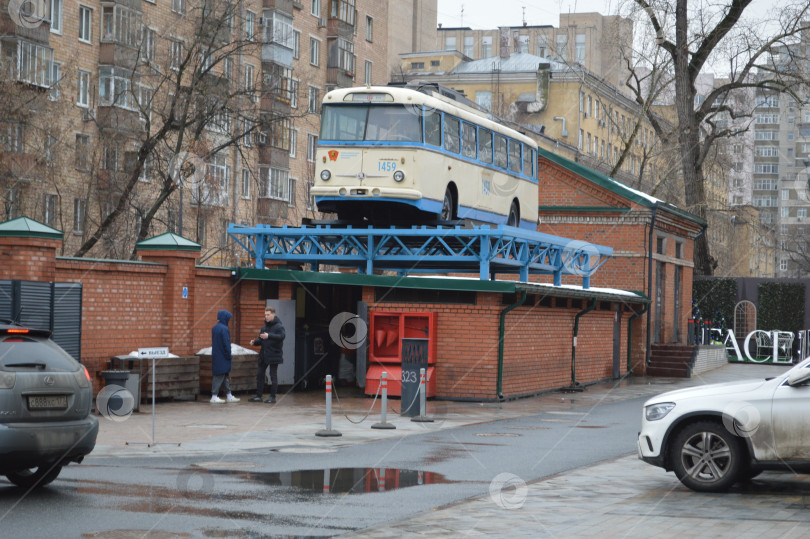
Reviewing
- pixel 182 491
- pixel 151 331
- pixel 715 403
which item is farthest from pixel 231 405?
pixel 715 403

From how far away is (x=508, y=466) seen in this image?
14.0 metres

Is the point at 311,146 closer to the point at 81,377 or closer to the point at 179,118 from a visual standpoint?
the point at 179,118

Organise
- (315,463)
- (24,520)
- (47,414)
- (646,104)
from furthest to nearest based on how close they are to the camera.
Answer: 1. (646,104)
2. (315,463)
3. (47,414)
4. (24,520)

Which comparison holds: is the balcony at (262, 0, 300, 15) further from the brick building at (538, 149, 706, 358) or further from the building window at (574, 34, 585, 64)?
the building window at (574, 34, 585, 64)

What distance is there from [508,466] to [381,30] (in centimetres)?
6502

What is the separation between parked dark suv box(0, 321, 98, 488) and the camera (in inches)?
400

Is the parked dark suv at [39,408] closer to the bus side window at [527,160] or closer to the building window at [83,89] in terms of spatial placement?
the bus side window at [527,160]

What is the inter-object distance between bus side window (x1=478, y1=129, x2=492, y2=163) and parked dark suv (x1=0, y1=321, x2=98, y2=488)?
19.4 meters

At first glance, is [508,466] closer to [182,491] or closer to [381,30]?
[182,491]

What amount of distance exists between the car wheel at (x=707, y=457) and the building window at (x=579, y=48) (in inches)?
4567

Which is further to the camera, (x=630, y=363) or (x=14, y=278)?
(x=630, y=363)

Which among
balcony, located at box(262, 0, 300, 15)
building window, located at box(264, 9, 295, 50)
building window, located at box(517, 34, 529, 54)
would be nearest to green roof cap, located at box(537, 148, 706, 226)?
building window, located at box(264, 9, 295, 50)

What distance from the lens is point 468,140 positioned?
28594 mm

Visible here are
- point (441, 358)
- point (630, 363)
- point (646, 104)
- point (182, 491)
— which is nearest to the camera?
point (182, 491)
